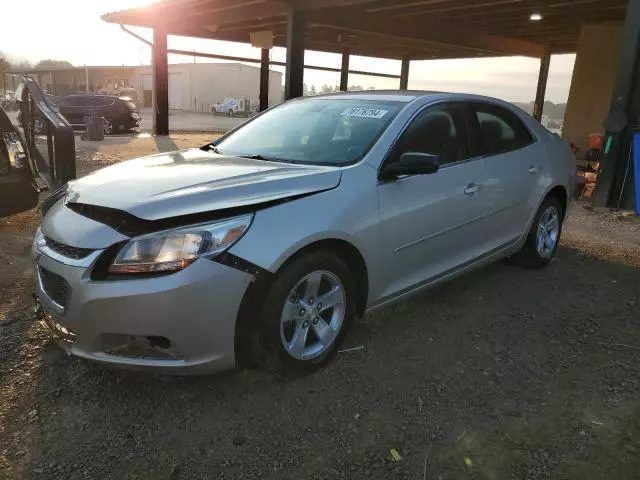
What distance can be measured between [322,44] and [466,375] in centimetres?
1732

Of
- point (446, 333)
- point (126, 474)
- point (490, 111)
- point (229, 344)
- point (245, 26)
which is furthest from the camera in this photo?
point (245, 26)

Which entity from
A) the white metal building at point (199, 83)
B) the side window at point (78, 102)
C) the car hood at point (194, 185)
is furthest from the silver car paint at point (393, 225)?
the white metal building at point (199, 83)

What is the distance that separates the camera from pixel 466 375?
122 inches

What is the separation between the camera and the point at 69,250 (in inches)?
103

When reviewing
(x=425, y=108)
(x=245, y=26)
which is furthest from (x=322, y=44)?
(x=425, y=108)

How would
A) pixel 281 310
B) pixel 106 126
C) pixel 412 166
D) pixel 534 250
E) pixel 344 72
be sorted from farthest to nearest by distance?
pixel 344 72 → pixel 106 126 → pixel 534 250 → pixel 412 166 → pixel 281 310

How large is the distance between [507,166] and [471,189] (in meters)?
0.63

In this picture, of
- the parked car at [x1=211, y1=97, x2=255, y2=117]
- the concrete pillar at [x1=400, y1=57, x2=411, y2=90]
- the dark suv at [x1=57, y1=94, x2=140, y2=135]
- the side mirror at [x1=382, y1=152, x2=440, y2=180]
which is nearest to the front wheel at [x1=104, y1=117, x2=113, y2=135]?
the dark suv at [x1=57, y1=94, x2=140, y2=135]

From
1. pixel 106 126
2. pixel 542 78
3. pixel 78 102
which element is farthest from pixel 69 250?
pixel 78 102

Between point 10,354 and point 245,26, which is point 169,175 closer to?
point 10,354

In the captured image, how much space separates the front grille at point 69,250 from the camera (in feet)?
8.33

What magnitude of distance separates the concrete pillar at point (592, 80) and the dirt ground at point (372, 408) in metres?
10.4

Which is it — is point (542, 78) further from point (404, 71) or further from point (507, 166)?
point (507, 166)

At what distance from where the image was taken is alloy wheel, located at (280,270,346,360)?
2.84 meters
